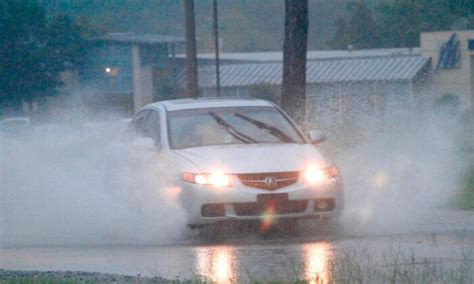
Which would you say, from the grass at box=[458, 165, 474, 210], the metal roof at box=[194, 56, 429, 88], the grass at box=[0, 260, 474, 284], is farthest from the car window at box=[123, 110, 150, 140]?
the metal roof at box=[194, 56, 429, 88]

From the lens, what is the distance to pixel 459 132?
34.9 metres

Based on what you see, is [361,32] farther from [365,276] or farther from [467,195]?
[365,276]

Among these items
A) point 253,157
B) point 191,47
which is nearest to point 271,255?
point 253,157

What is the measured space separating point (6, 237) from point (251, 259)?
3.67m

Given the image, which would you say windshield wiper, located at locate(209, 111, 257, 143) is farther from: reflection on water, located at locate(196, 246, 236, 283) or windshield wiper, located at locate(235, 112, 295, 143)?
reflection on water, located at locate(196, 246, 236, 283)

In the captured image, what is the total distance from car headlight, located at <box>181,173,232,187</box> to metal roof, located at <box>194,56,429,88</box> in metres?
48.4

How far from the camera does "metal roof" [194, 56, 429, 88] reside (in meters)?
60.8

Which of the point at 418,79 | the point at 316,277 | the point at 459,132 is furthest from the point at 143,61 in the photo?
the point at 316,277

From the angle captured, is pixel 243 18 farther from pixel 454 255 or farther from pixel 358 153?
pixel 454 255

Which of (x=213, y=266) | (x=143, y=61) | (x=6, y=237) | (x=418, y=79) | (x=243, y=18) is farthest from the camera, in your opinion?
(x=243, y=18)

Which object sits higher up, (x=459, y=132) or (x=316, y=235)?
(x=459, y=132)

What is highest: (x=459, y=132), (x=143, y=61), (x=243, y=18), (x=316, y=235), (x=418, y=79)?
(x=243, y=18)

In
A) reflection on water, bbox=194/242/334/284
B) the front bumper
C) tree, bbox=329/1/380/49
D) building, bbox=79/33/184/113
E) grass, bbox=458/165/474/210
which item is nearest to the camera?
reflection on water, bbox=194/242/334/284

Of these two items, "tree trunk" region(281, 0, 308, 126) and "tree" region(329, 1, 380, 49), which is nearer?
"tree trunk" region(281, 0, 308, 126)
